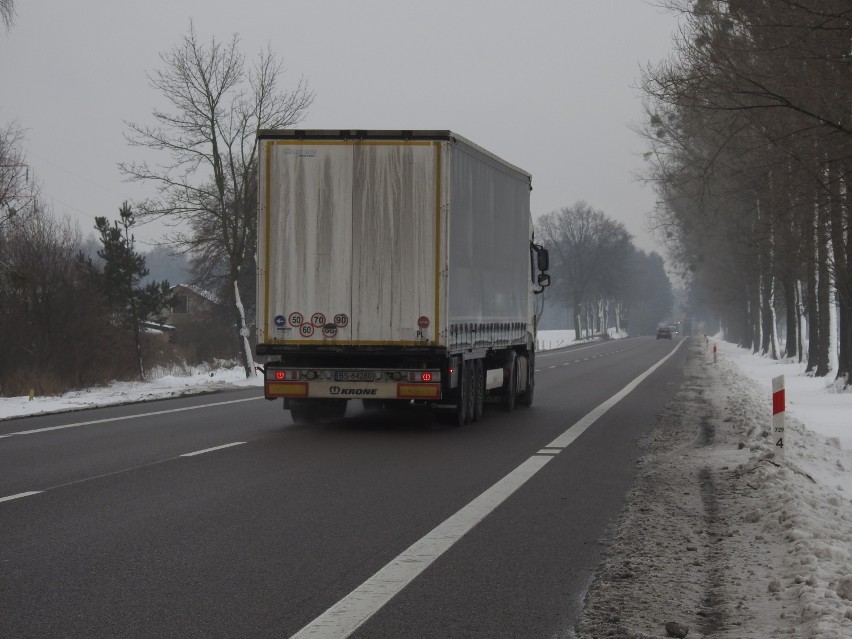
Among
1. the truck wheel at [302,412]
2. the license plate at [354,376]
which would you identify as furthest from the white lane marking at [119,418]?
the license plate at [354,376]

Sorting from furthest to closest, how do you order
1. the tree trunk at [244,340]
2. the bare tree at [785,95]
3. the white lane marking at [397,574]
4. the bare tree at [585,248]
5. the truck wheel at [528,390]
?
the bare tree at [585,248]
the tree trunk at [244,340]
the truck wheel at [528,390]
the bare tree at [785,95]
the white lane marking at [397,574]

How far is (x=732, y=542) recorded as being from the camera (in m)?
7.43

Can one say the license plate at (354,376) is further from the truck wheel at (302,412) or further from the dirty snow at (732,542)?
the dirty snow at (732,542)

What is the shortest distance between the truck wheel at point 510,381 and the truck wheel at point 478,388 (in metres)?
1.81

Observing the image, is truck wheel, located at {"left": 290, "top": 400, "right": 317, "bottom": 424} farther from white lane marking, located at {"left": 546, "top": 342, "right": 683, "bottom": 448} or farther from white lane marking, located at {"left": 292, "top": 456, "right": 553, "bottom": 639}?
white lane marking, located at {"left": 292, "top": 456, "right": 553, "bottom": 639}

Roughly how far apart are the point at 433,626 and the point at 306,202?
980 cm

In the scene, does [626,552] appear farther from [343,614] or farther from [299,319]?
[299,319]

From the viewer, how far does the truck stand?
14.4 metres

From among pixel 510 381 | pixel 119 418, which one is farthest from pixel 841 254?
pixel 119 418

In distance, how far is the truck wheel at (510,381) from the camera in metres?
18.8

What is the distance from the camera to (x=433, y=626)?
530 centimetres

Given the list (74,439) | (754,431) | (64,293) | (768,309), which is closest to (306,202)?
(74,439)

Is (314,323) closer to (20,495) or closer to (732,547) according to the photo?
(20,495)

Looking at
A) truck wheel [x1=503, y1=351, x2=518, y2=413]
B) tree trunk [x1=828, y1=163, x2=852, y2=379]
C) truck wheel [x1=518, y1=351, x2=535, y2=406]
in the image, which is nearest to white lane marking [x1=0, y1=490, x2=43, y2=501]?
truck wheel [x1=503, y1=351, x2=518, y2=413]
